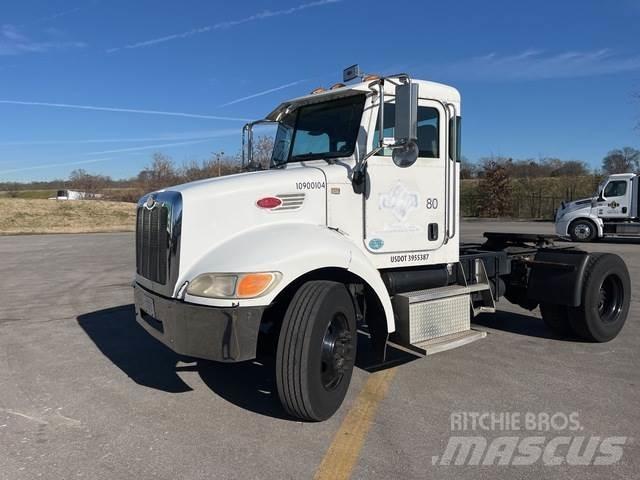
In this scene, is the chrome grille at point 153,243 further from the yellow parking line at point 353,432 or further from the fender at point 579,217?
the fender at point 579,217

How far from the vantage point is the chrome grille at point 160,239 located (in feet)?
13.5

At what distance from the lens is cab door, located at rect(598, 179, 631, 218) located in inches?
794

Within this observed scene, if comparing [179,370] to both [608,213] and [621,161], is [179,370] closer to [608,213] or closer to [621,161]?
[608,213]

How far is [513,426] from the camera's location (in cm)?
397

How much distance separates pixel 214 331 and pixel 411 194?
239cm

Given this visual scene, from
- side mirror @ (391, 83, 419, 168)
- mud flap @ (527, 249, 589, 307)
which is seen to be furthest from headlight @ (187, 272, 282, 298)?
mud flap @ (527, 249, 589, 307)

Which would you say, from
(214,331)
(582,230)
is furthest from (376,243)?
(582,230)

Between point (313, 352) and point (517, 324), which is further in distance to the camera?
point (517, 324)

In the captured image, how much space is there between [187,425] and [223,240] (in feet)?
4.53

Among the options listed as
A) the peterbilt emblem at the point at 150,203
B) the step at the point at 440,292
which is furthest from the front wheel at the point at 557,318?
the peterbilt emblem at the point at 150,203

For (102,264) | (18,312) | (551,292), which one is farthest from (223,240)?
(102,264)

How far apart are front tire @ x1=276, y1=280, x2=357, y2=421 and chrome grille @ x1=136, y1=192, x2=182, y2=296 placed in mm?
974

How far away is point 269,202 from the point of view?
4379mm

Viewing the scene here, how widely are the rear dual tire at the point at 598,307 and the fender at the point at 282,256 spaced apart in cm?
287
